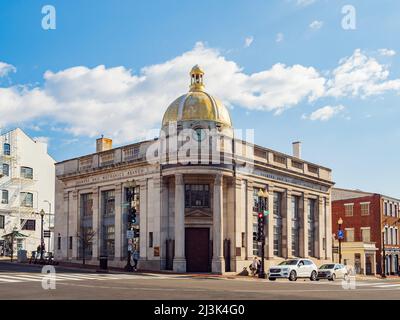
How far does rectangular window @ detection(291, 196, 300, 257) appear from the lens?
56875 millimetres

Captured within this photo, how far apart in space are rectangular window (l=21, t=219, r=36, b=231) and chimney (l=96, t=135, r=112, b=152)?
24.6 m

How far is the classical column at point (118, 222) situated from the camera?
51.1 metres

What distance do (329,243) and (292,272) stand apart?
27.1 metres

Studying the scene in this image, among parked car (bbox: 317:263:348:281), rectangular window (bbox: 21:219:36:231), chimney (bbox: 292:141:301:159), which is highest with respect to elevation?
chimney (bbox: 292:141:301:159)

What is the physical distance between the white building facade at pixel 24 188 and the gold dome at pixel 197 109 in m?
33.0

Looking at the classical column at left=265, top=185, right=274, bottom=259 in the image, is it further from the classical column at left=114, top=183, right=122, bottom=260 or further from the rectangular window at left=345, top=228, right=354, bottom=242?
the rectangular window at left=345, top=228, right=354, bottom=242

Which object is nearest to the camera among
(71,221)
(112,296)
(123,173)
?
(112,296)

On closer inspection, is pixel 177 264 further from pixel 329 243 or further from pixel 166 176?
pixel 329 243

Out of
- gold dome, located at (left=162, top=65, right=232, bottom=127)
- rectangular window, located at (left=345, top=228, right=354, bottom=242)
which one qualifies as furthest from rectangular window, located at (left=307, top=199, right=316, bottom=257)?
rectangular window, located at (left=345, top=228, right=354, bottom=242)

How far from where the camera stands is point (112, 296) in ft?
66.5

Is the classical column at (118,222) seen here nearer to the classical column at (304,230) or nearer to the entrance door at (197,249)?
the entrance door at (197,249)

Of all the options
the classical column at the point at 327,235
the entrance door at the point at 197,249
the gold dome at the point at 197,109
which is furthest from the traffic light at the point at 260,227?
the classical column at the point at 327,235

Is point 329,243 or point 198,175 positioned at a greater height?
point 198,175
